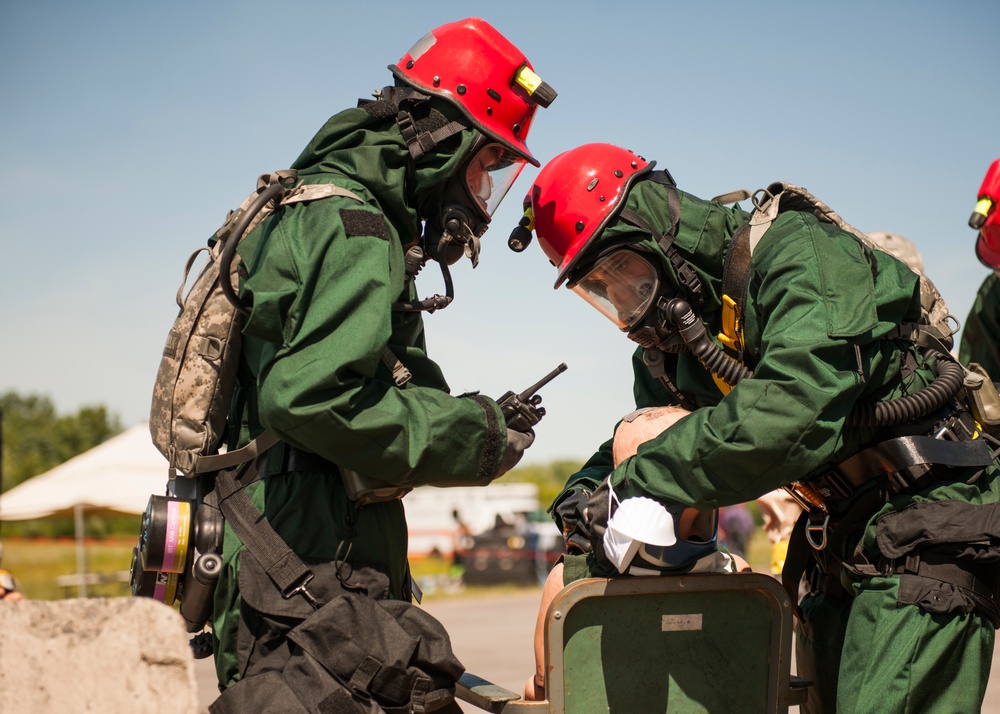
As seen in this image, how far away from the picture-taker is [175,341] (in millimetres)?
3025

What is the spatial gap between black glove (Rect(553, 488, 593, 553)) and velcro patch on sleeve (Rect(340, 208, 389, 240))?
1.07m

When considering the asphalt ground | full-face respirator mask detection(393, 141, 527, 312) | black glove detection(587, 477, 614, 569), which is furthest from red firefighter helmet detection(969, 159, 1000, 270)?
the asphalt ground

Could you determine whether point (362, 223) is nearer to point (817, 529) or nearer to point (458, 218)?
point (458, 218)

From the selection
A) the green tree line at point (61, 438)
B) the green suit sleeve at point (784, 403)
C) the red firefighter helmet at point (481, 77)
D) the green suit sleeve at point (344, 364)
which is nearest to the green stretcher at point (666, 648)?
the green suit sleeve at point (784, 403)

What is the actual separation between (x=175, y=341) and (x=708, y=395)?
1899 mm

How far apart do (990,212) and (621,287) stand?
196 cm

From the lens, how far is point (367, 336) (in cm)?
274

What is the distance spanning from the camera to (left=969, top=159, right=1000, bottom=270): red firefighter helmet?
172 inches

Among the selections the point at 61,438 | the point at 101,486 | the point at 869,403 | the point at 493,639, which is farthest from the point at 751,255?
the point at 61,438

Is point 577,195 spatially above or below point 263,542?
above

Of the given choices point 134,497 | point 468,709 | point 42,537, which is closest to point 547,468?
point 42,537

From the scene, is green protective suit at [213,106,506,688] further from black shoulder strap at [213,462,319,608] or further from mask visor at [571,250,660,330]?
mask visor at [571,250,660,330]

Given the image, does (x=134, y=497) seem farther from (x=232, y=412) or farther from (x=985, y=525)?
(x=985, y=525)

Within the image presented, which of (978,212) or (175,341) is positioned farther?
(978,212)
